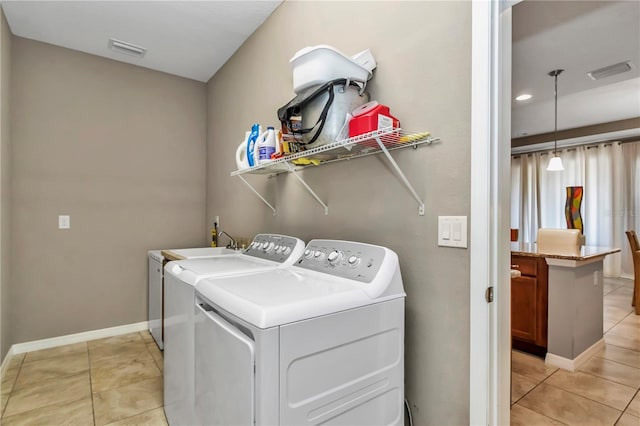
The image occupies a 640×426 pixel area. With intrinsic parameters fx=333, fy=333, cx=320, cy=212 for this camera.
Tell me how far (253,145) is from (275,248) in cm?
68

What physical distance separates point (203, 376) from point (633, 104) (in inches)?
235

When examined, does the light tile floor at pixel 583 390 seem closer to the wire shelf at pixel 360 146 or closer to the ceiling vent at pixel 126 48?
the wire shelf at pixel 360 146

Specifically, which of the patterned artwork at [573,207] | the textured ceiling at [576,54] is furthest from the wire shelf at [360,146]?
the patterned artwork at [573,207]

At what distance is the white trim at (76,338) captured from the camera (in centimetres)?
→ 268

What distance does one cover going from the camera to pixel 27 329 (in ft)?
8.87

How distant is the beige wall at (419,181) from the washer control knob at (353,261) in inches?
8.3

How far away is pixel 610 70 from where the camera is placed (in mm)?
3219

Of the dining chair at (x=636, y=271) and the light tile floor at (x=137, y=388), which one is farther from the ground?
the dining chair at (x=636, y=271)

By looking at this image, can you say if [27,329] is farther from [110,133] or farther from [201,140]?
[201,140]

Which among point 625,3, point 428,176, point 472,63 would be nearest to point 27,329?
point 428,176

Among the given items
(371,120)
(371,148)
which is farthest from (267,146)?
(371,120)

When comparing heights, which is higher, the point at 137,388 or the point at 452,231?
the point at 452,231

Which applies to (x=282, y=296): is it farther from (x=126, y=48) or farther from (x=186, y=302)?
(x=126, y=48)

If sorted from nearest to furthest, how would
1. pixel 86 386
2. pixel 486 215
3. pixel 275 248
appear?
pixel 486 215 < pixel 275 248 < pixel 86 386
